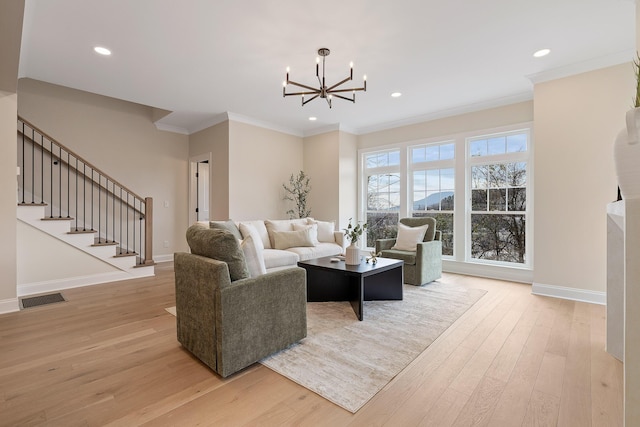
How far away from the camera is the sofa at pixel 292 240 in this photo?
4.18 m

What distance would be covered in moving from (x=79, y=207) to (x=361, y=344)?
220 inches

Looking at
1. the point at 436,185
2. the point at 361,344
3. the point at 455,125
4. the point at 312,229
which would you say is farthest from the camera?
the point at 436,185

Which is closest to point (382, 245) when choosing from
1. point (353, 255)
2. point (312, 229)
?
point (312, 229)

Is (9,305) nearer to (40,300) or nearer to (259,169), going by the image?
(40,300)

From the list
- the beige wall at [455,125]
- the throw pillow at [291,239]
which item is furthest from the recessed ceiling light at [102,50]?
the beige wall at [455,125]

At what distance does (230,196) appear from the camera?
545cm

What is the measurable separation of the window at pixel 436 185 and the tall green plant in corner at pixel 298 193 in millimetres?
2248

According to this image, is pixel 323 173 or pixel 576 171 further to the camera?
pixel 323 173

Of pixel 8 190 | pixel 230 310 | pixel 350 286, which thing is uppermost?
pixel 8 190

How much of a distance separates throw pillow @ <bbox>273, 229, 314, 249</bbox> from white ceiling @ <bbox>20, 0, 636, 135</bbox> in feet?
7.13

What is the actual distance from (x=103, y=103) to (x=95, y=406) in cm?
573

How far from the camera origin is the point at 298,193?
6.55 metres

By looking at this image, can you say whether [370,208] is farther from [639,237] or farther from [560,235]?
[639,237]

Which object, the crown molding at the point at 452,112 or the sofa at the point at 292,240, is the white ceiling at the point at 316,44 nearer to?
the crown molding at the point at 452,112
